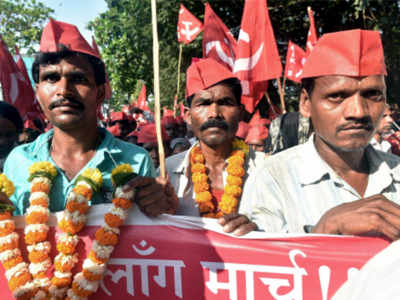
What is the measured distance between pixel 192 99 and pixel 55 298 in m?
1.85

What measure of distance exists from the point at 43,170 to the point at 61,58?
66 cm

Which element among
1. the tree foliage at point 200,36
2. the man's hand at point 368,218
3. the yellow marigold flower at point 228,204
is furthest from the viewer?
the tree foliage at point 200,36

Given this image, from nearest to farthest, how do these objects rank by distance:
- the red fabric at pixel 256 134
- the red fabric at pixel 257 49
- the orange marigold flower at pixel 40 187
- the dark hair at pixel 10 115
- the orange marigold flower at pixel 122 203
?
the orange marigold flower at pixel 122 203 < the orange marigold flower at pixel 40 187 < the dark hair at pixel 10 115 < the red fabric at pixel 257 49 < the red fabric at pixel 256 134

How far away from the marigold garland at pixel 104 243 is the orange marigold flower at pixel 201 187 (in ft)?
3.37

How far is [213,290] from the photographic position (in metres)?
1.73

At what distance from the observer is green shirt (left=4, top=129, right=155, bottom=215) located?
6.84ft

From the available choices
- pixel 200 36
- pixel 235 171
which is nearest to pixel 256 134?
pixel 235 171

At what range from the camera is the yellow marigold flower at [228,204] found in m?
2.64

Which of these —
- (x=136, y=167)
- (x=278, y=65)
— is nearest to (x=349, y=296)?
(x=136, y=167)

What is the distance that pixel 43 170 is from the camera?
6.68 feet

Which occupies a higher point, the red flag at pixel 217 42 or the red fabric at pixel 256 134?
the red flag at pixel 217 42

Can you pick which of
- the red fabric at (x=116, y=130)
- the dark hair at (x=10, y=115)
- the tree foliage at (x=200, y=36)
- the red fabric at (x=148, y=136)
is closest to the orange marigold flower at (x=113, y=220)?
the dark hair at (x=10, y=115)

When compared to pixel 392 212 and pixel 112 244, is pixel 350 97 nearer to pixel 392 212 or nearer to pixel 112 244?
pixel 392 212

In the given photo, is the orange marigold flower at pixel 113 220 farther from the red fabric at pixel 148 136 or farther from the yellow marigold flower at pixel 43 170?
the red fabric at pixel 148 136
